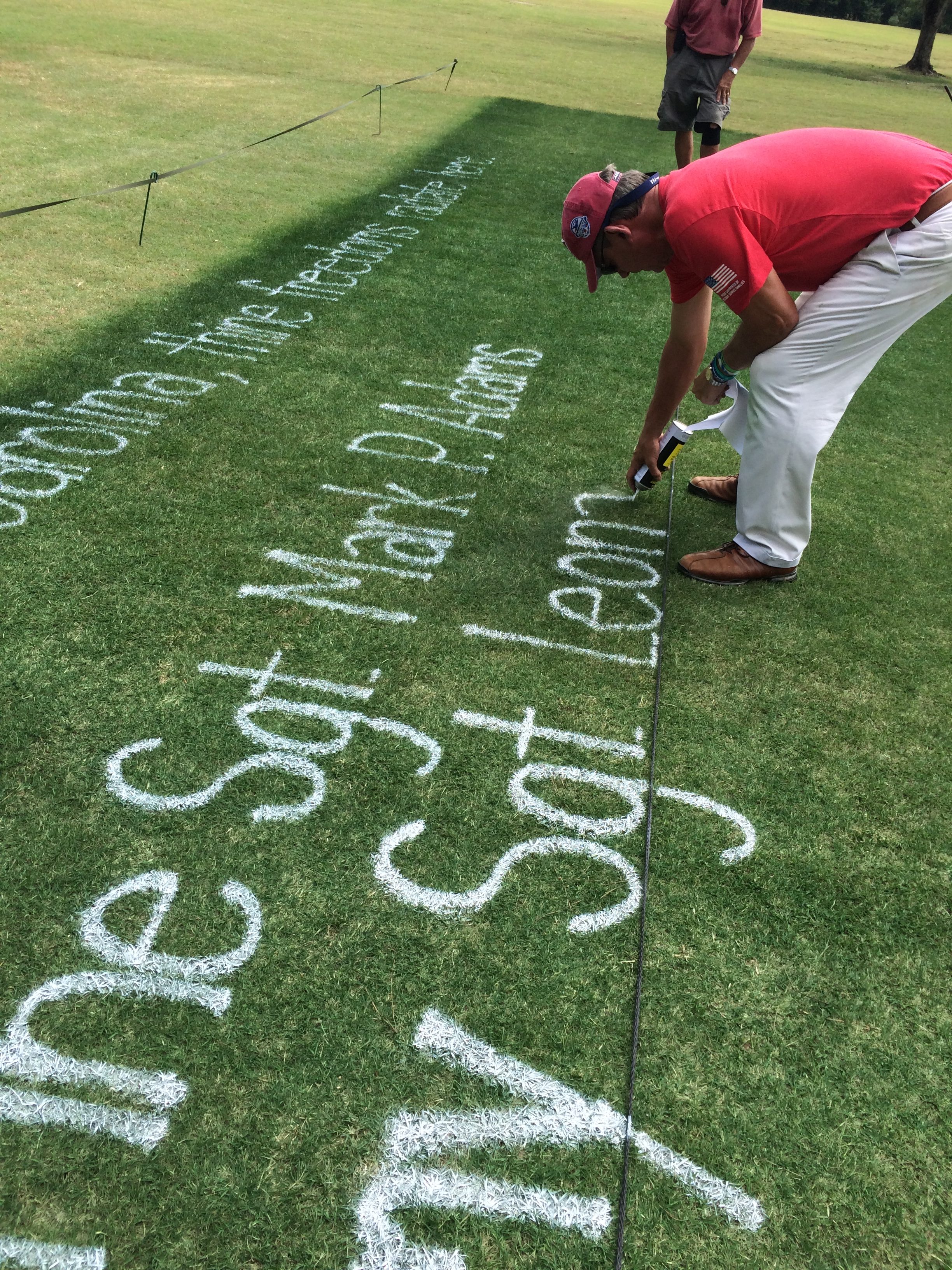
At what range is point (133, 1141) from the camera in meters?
1.65

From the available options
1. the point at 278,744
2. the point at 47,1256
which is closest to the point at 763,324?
the point at 278,744

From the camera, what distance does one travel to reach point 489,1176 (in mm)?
1665

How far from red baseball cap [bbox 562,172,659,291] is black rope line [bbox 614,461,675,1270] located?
1.19 m

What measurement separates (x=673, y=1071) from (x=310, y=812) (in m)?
0.97

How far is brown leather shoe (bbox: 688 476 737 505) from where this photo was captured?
3.97 meters

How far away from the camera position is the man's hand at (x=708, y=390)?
3483 millimetres

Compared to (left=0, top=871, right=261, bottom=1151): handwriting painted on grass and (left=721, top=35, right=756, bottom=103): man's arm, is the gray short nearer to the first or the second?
(left=721, top=35, right=756, bottom=103): man's arm

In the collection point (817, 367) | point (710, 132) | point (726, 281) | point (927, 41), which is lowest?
point (817, 367)

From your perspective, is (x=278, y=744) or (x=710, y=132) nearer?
(x=278, y=744)

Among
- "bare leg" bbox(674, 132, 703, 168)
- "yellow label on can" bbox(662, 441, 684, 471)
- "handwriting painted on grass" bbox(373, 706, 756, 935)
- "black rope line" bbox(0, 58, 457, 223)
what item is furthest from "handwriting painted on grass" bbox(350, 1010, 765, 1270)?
"bare leg" bbox(674, 132, 703, 168)

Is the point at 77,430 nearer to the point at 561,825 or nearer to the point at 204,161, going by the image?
the point at 561,825

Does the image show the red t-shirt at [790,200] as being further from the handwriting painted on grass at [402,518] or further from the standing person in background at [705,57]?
the standing person in background at [705,57]

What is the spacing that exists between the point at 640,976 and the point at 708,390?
2.23m

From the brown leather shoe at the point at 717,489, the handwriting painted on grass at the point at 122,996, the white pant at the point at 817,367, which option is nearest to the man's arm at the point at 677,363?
the white pant at the point at 817,367
